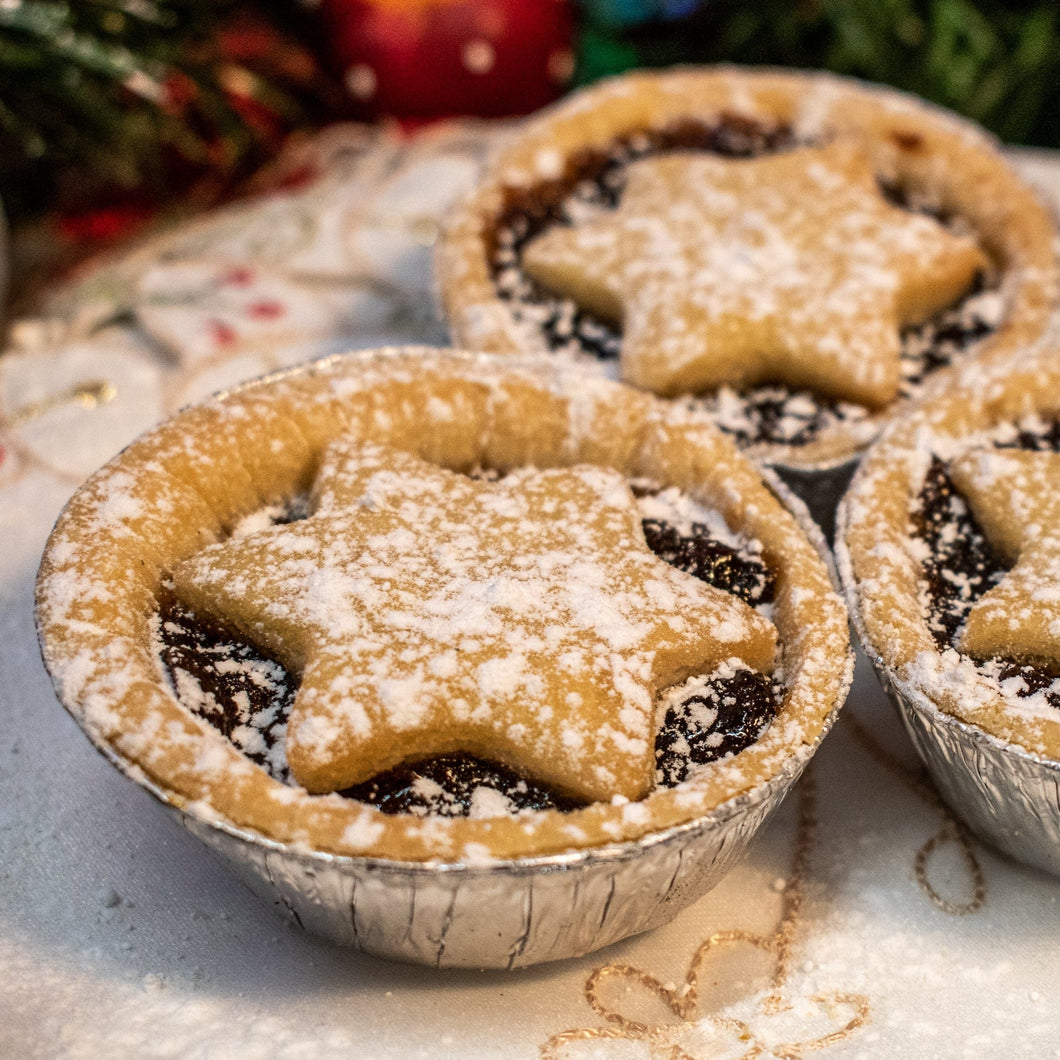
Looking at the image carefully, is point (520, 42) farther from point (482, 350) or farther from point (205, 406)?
point (205, 406)

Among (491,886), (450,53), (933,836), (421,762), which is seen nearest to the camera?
(491,886)

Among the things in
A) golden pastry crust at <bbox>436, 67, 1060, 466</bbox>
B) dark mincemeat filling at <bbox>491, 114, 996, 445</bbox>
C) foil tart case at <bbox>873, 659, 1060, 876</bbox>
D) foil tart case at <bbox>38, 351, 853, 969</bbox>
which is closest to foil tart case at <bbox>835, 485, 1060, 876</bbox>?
foil tart case at <bbox>873, 659, 1060, 876</bbox>

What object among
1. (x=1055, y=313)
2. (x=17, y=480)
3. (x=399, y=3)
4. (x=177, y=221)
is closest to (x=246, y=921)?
(x=17, y=480)

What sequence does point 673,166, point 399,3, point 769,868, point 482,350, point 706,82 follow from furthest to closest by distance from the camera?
point 399,3, point 706,82, point 673,166, point 482,350, point 769,868

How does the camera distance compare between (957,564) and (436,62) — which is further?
(436,62)

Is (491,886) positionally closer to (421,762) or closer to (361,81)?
(421,762)

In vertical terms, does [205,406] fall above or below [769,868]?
above

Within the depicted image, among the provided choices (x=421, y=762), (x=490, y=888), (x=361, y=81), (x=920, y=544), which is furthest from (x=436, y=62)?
(x=490, y=888)
